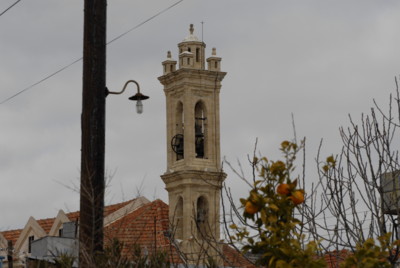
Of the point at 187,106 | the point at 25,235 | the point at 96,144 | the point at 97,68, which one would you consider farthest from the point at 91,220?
the point at 187,106

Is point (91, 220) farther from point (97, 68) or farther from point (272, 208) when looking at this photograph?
point (272, 208)

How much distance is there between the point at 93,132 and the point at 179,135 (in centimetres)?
5905

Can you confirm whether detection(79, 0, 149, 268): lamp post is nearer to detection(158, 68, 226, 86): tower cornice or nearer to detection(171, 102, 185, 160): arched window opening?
detection(158, 68, 226, 86): tower cornice

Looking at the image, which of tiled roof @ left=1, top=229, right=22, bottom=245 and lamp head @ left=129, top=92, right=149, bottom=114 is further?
tiled roof @ left=1, top=229, right=22, bottom=245

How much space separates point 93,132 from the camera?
1127 cm

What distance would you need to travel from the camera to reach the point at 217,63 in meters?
69.7

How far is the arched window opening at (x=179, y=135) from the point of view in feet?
230

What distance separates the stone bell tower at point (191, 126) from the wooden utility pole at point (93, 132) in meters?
56.2

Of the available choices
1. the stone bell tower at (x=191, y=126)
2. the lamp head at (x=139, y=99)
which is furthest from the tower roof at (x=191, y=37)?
the lamp head at (x=139, y=99)

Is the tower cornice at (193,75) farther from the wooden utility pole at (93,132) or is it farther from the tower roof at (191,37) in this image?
the wooden utility pole at (93,132)

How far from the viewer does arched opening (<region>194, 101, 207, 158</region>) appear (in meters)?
70.1

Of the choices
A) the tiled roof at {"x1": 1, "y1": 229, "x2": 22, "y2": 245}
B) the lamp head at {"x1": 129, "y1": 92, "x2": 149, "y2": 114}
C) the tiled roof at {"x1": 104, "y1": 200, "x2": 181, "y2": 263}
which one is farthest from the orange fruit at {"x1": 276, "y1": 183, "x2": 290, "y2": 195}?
the tiled roof at {"x1": 1, "y1": 229, "x2": 22, "y2": 245}

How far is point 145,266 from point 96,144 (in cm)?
172

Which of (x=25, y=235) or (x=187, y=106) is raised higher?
(x=187, y=106)
